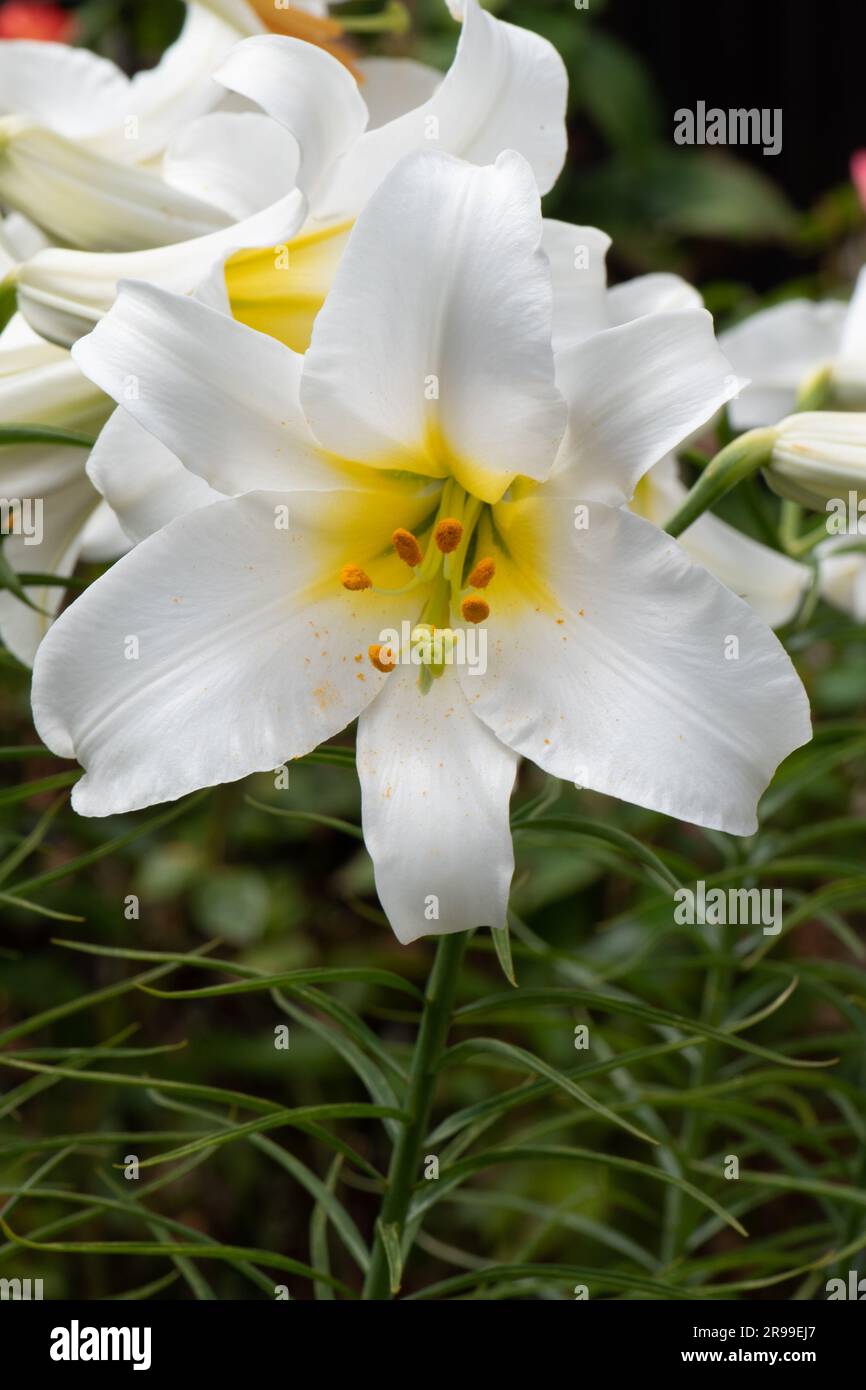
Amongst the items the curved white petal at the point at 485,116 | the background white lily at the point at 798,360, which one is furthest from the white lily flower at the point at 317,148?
the background white lily at the point at 798,360

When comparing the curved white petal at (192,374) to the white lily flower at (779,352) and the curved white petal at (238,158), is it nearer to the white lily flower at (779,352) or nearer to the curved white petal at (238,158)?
the curved white petal at (238,158)

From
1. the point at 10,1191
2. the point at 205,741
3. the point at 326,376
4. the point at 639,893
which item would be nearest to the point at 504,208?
the point at 326,376

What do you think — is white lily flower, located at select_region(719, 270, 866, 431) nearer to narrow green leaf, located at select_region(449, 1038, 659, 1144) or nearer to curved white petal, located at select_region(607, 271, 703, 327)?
curved white petal, located at select_region(607, 271, 703, 327)

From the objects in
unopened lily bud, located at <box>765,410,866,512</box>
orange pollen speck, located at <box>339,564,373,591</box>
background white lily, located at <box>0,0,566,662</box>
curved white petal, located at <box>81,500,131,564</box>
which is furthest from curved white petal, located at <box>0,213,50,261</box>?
unopened lily bud, located at <box>765,410,866,512</box>

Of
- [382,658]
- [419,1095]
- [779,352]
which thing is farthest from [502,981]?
[382,658]

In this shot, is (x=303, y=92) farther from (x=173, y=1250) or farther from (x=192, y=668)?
(x=173, y=1250)

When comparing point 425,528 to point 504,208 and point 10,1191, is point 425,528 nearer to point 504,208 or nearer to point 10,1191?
point 504,208
